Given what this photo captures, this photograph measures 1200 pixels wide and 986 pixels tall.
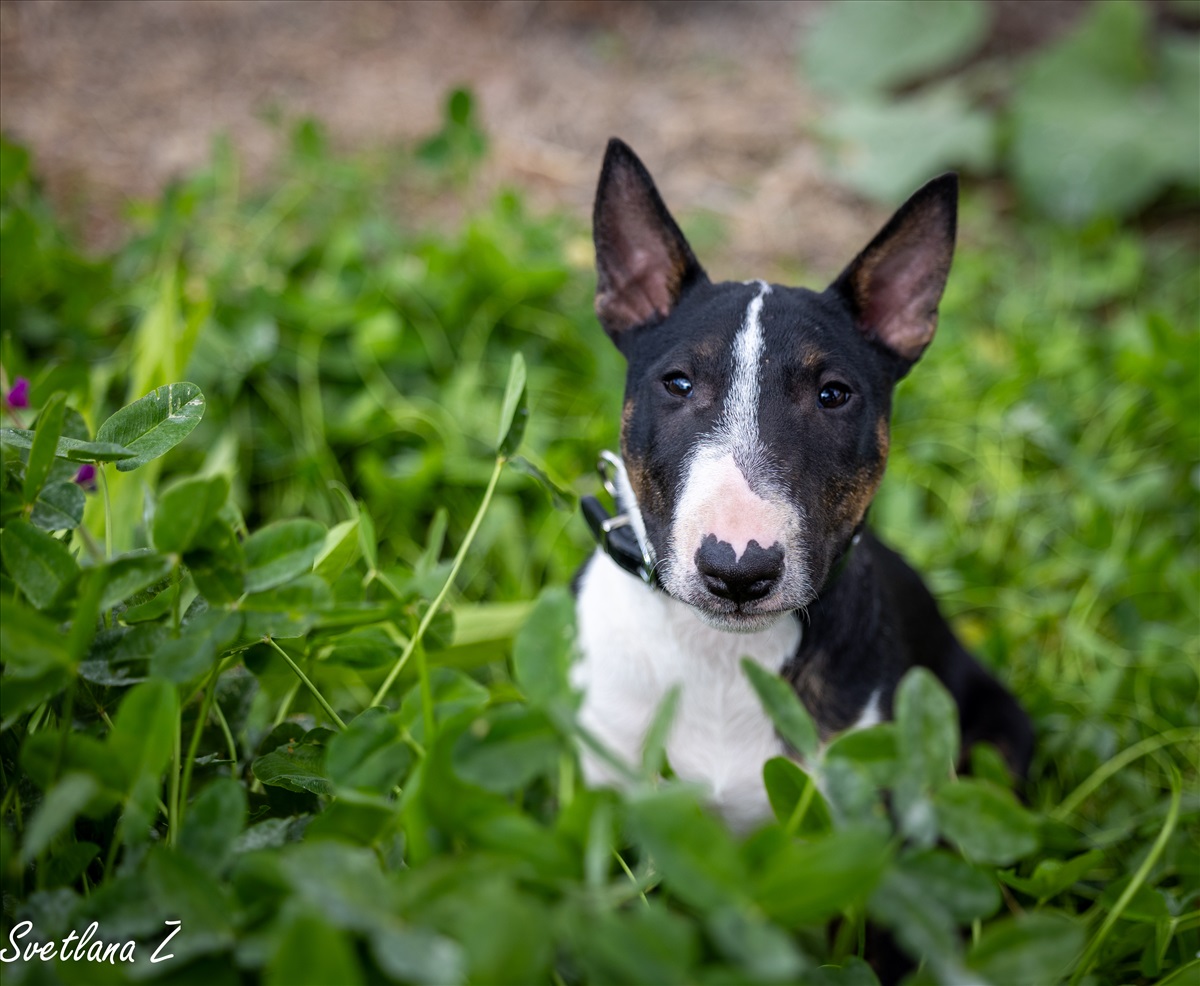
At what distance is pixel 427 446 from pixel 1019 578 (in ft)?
7.09

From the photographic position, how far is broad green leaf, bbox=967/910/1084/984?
3.54ft

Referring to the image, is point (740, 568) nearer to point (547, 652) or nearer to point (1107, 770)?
point (547, 652)

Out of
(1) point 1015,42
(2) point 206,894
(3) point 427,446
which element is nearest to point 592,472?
(3) point 427,446

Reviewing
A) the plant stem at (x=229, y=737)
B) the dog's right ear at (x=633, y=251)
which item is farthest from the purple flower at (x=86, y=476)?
the dog's right ear at (x=633, y=251)

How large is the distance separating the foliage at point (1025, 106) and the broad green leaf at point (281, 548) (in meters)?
4.56

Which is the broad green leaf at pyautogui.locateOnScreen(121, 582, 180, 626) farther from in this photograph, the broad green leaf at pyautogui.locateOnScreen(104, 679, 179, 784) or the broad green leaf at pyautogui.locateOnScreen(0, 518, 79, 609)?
the broad green leaf at pyautogui.locateOnScreen(104, 679, 179, 784)

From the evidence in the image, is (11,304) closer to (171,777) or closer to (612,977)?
(171,777)

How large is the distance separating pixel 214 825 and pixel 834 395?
1430 millimetres

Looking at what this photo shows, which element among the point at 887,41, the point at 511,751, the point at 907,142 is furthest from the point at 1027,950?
the point at 887,41

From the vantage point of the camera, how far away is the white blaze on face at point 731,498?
179 centimetres

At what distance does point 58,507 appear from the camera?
154cm

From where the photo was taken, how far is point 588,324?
13.5 ft

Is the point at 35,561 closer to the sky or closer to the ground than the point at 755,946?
closer to the sky

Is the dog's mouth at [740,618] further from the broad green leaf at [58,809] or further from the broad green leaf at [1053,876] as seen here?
the broad green leaf at [58,809]
